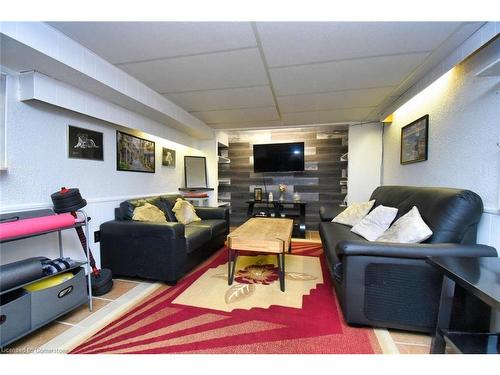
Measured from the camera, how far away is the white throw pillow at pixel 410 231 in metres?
1.60

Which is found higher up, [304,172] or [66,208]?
[304,172]

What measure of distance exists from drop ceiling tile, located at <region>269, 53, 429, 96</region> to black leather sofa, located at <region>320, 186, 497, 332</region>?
46.2 inches

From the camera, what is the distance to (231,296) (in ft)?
6.36

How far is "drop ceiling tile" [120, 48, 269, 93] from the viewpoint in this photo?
181 cm

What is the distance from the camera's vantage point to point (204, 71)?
2018mm

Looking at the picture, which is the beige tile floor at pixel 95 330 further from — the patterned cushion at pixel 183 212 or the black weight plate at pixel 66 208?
the patterned cushion at pixel 183 212

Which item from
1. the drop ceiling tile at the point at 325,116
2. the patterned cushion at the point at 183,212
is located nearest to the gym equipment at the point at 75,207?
the patterned cushion at the point at 183,212

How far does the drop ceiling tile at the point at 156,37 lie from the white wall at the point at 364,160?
114 inches

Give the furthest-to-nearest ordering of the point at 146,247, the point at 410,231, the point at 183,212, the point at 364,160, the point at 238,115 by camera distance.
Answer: the point at 364,160, the point at 238,115, the point at 183,212, the point at 146,247, the point at 410,231

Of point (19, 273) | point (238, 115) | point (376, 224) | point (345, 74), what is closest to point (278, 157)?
point (238, 115)

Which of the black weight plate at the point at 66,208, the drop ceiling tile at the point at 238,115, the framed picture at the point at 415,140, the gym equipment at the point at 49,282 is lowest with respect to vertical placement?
the gym equipment at the point at 49,282

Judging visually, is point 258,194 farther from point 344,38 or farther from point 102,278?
point 344,38

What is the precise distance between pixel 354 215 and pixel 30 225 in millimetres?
3077
